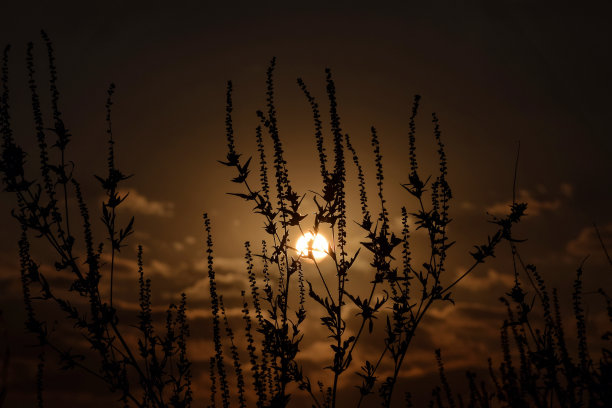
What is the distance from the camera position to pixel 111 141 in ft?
21.7

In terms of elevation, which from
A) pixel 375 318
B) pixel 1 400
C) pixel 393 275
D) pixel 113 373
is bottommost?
pixel 1 400

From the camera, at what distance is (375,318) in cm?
649

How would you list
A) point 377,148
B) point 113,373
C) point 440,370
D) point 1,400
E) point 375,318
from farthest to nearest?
point 440,370, point 377,148, point 375,318, point 113,373, point 1,400

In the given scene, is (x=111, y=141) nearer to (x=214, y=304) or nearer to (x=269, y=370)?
(x=214, y=304)

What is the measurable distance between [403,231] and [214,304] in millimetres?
2895

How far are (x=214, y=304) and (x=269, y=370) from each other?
139 cm

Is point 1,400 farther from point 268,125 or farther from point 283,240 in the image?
point 268,125

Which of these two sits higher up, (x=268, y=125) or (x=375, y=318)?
(x=268, y=125)

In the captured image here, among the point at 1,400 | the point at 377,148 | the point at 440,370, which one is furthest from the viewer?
the point at 440,370

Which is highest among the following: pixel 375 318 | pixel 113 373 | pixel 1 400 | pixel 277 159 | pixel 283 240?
pixel 277 159

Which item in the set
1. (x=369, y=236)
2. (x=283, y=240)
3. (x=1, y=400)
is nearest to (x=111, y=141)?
(x=283, y=240)

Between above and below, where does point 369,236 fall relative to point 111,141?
below

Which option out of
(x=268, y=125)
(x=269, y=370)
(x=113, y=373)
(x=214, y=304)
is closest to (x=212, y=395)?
(x=269, y=370)

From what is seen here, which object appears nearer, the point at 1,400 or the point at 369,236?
the point at 1,400
